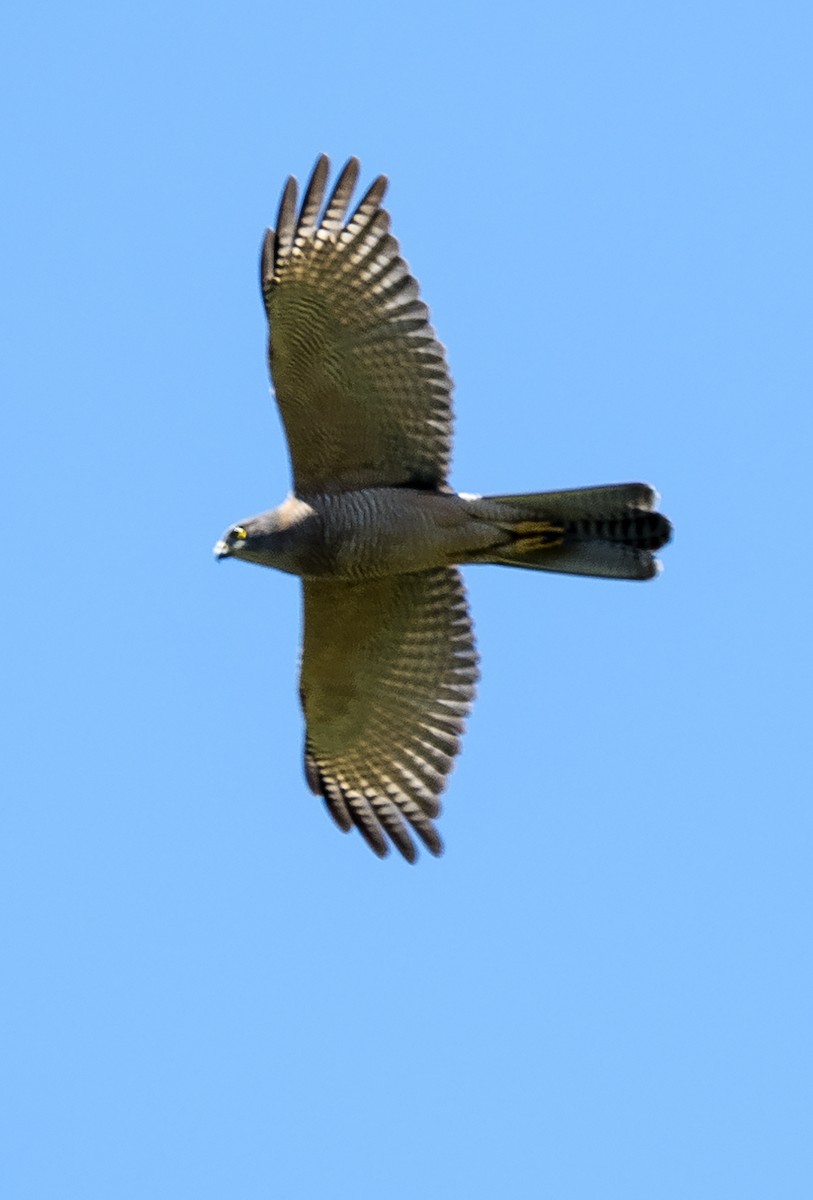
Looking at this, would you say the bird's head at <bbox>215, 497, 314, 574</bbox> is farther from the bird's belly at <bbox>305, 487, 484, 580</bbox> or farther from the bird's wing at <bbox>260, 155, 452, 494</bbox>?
the bird's wing at <bbox>260, 155, 452, 494</bbox>

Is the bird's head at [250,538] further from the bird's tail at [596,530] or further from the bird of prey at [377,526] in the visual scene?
the bird's tail at [596,530]

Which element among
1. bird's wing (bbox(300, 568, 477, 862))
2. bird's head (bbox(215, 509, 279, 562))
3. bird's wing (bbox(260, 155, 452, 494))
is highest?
bird's wing (bbox(260, 155, 452, 494))

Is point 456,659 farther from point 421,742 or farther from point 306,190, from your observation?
point 306,190

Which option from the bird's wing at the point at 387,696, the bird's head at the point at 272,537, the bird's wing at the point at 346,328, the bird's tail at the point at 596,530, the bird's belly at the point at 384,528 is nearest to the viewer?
the bird's wing at the point at 346,328

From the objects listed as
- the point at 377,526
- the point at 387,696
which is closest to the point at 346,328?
the point at 377,526

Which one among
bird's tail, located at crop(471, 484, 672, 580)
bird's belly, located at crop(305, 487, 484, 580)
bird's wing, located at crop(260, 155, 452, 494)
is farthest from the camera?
bird's tail, located at crop(471, 484, 672, 580)

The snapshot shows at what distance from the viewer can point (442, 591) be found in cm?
1268

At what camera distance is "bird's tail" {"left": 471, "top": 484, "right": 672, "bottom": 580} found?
39.8ft

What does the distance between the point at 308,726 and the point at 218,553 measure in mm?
1616

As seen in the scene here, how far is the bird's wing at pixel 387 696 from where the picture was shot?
1265 cm

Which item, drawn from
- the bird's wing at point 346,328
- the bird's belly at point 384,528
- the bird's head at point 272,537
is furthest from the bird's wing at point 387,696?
Answer: the bird's wing at point 346,328

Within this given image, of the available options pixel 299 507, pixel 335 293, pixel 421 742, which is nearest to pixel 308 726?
pixel 421 742

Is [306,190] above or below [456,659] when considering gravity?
above

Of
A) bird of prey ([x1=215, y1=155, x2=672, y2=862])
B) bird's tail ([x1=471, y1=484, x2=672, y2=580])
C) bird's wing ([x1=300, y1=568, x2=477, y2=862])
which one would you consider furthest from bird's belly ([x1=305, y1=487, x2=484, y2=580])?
bird's wing ([x1=300, y1=568, x2=477, y2=862])
